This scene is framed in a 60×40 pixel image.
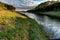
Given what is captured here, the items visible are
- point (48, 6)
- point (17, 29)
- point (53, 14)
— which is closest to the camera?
point (17, 29)

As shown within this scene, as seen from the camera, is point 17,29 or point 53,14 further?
point 53,14

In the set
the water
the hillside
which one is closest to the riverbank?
the water

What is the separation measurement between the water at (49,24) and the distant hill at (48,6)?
1.18 feet

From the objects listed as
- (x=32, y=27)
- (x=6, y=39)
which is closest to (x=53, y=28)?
(x=32, y=27)

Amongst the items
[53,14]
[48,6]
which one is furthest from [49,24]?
[48,6]

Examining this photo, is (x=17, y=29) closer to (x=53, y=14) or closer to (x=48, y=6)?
(x=48, y=6)

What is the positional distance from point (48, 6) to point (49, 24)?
683 mm

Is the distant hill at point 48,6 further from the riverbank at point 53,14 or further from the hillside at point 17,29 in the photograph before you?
the hillside at point 17,29

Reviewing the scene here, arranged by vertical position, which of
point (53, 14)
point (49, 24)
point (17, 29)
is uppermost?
point (17, 29)

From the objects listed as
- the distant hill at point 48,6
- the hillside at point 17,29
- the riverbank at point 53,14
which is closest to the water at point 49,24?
the riverbank at point 53,14

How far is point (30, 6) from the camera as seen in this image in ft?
24.4

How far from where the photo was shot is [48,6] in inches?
307

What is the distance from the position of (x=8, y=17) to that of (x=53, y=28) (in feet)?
11.3

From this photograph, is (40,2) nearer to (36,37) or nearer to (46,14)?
(46,14)
